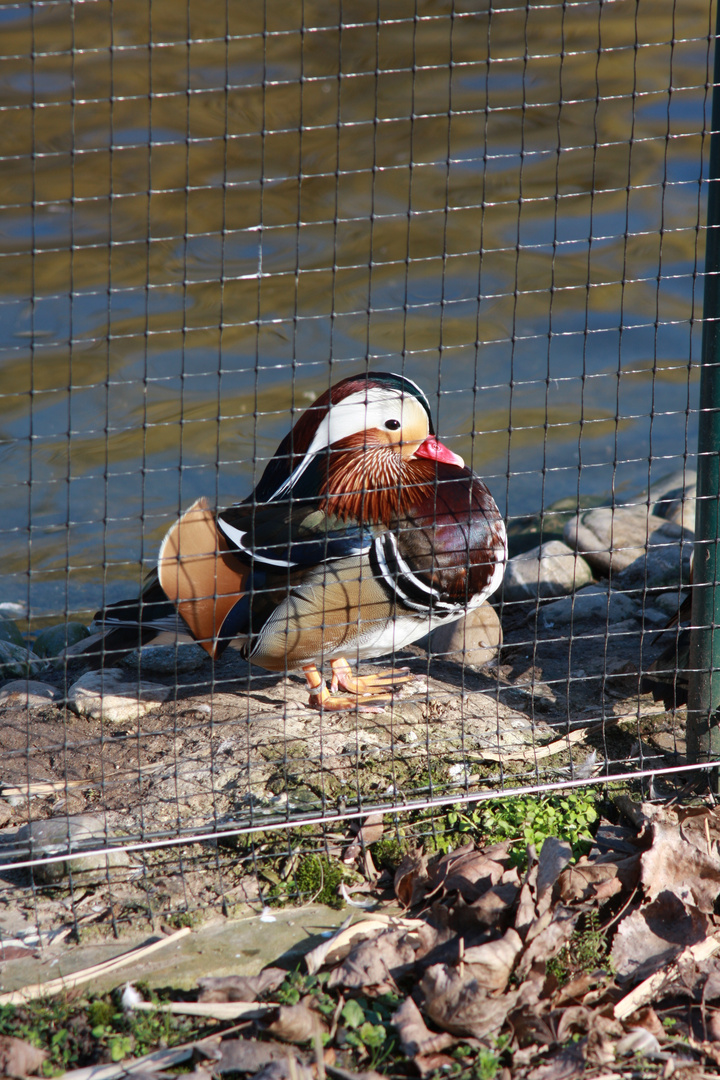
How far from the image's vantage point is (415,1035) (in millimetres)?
2199

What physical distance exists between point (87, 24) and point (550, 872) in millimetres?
8671

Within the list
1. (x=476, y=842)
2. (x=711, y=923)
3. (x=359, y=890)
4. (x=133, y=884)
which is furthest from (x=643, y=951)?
(x=133, y=884)

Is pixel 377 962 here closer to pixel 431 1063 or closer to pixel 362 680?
pixel 431 1063

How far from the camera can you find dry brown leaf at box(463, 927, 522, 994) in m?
2.27

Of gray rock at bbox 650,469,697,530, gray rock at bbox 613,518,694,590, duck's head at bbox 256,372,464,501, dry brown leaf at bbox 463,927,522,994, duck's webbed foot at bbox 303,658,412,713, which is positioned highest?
duck's head at bbox 256,372,464,501

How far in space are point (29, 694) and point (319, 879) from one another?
4.10 ft

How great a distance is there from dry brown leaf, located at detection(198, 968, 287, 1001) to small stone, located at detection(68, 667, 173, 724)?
1090 mm

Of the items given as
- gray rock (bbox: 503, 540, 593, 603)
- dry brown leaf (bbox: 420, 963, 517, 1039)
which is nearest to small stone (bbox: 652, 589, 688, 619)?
gray rock (bbox: 503, 540, 593, 603)

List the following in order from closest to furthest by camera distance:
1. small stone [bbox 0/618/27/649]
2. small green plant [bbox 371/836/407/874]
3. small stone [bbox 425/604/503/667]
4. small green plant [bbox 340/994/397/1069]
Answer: small green plant [bbox 340/994/397/1069] < small green plant [bbox 371/836/407/874] < small stone [bbox 425/604/503/667] < small stone [bbox 0/618/27/649]

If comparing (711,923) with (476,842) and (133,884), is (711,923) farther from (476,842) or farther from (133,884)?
(133,884)

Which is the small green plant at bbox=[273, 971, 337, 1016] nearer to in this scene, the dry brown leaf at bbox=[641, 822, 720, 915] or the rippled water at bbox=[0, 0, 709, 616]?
the dry brown leaf at bbox=[641, 822, 720, 915]

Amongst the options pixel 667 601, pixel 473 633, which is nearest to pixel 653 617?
pixel 667 601

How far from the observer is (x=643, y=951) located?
2.46 m

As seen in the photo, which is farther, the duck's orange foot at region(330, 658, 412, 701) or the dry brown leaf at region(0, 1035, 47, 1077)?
the duck's orange foot at region(330, 658, 412, 701)
